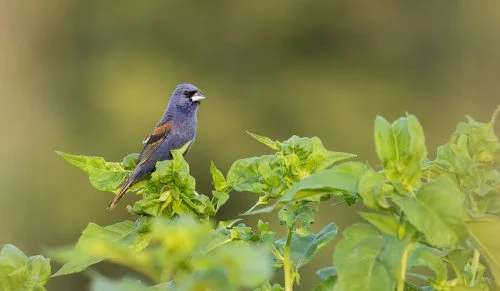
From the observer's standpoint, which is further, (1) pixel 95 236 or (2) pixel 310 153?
(2) pixel 310 153

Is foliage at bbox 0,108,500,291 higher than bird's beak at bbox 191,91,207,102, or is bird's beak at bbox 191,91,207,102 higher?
foliage at bbox 0,108,500,291

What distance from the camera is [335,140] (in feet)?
72.7

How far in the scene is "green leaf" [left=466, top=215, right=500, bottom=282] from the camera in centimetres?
159

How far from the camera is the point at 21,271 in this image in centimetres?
175

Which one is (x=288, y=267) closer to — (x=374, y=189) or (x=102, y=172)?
(x=374, y=189)

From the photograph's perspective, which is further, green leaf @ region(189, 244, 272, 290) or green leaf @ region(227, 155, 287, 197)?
green leaf @ region(227, 155, 287, 197)

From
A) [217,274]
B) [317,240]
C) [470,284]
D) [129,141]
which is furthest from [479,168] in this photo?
[129,141]

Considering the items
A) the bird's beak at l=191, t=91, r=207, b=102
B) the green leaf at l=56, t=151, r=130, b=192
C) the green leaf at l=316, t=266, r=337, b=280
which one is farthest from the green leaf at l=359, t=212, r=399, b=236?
the bird's beak at l=191, t=91, r=207, b=102

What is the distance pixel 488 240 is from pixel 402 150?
5.8 inches

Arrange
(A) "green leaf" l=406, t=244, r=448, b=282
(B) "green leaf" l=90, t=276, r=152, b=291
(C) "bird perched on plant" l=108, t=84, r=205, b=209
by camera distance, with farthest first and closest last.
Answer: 1. (C) "bird perched on plant" l=108, t=84, r=205, b=209
2. (A) "green leaf" l=406, t=244, r=448, b=282
3. (B) "green leaf" l=90, t=276, r=152, b=291

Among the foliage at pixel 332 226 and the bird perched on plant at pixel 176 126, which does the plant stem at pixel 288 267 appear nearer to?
the foliage at pixel 332 226

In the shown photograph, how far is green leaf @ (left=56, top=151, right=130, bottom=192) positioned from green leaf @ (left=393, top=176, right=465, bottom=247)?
79cm

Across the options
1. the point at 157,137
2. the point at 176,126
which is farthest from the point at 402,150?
the point at 176,126

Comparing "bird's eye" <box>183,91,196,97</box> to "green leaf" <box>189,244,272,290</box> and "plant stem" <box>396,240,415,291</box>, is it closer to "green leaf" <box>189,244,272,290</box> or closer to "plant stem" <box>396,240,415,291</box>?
"plant stem" <box>396,240,415,291</box>
